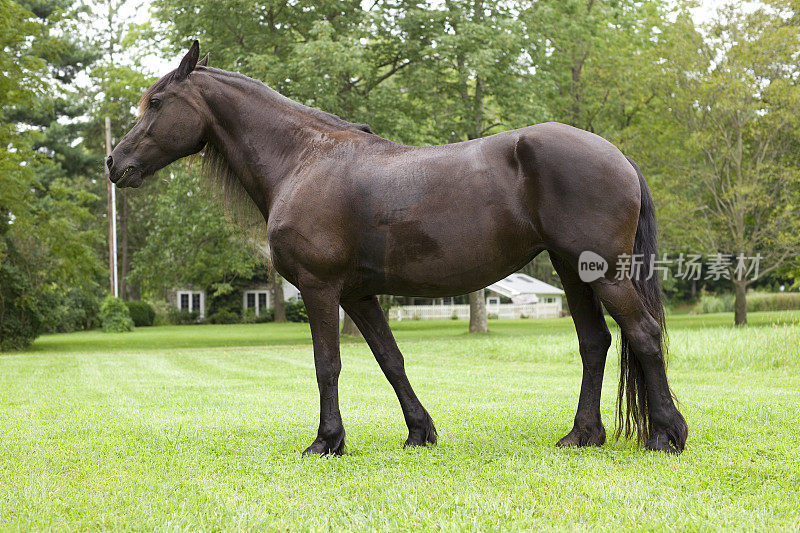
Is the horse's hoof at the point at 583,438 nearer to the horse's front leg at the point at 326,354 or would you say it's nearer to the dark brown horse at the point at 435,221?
the dark brown horse at the point at 435,221

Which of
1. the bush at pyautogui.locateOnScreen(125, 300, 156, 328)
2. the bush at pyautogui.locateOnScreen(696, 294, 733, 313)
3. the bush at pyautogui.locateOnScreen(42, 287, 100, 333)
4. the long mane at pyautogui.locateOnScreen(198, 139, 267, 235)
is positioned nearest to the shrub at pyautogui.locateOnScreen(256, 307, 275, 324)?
the bush at pyautogui.locateOnScreen(125, 300, 156, 328)

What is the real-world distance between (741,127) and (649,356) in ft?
69.5

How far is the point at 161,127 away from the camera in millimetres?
4766

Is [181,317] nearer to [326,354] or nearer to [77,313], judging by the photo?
[77,313]

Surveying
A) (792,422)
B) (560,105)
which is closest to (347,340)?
(560,105)

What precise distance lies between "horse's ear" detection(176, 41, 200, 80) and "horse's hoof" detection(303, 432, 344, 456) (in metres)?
2.59

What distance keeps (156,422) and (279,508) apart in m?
3.33

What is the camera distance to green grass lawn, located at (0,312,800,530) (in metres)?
3.10

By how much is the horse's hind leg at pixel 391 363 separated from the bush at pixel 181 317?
39.6 metres

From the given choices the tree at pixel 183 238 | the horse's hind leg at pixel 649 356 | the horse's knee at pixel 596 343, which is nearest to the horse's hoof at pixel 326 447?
the horse's knee at pixel 596 343

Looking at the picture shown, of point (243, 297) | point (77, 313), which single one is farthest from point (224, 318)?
point (77, 313)

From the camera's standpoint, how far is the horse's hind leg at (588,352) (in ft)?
15.5

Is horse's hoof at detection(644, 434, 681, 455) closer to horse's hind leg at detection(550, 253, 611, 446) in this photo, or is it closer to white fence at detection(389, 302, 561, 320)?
horse's hind leg at detection(550, 253, 611, 446)

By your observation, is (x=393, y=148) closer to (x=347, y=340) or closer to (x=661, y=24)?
(x=347, y=340)
